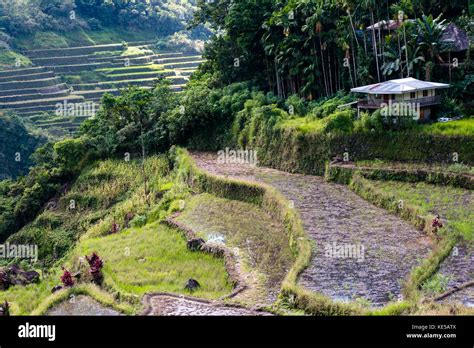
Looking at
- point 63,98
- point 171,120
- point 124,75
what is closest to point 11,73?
point 63,98

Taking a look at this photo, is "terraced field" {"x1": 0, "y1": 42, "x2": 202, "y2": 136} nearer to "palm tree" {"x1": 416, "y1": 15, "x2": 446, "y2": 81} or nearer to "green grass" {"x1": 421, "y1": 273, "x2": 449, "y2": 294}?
"palm tree" {"x1": 416, "y1": 15, "x2": 446, "y2": 81}

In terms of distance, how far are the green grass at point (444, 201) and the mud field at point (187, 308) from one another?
582 centimetres

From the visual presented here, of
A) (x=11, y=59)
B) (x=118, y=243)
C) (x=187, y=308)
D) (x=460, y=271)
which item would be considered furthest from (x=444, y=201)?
(x=11, y=59)

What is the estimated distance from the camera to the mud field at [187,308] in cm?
1352

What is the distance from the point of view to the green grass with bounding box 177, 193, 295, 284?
1708cm

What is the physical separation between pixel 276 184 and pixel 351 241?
19.9ft

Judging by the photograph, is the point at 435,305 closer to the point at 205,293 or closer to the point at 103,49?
the point at 205,293

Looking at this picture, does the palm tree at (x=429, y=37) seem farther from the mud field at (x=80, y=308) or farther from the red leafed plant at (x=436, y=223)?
the mud field at (x=80, y=308)

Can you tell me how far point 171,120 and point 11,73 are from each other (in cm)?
3571

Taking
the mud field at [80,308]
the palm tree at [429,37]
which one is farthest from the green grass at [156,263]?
the palm tree at [429,37]

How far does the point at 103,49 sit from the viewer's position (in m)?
69.9

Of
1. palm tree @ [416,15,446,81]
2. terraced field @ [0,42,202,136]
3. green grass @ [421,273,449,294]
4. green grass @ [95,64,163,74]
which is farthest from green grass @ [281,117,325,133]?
green grass @ [95,64,163,74]

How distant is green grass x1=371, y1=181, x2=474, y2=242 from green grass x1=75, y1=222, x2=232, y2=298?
18.6 feet

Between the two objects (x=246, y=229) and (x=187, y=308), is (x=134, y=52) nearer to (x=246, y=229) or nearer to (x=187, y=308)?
(x=246, y=229)
